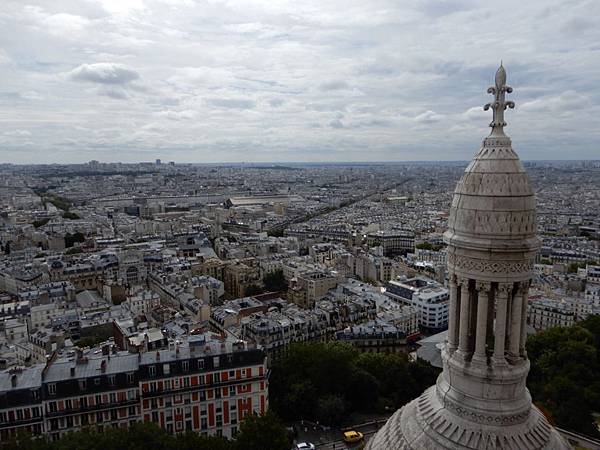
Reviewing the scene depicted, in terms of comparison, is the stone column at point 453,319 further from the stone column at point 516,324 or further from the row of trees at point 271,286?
the row of trees at point 271,286

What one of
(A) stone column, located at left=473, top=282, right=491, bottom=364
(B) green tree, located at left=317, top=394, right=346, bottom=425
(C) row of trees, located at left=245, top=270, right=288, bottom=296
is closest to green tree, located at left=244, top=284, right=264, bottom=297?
(C) row of trees, located at left=245, top=270, right=288, bottom=296

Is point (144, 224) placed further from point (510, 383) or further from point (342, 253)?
point (510, 383)

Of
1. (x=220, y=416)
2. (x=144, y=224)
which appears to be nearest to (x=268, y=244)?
(x=144, y=224)

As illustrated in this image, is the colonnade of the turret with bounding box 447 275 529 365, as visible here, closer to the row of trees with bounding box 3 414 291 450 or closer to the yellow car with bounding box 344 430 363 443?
the row of trees with bounding box 3 414 291 450

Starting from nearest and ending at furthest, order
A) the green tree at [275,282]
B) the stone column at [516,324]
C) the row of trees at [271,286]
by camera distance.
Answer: the stone column at [516,324]
the row of trees at [271,286]
the green tree at [275,282]

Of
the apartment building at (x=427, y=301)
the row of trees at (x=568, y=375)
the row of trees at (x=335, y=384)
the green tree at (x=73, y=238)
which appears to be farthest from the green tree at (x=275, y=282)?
the green tree at (x=73, y=238)

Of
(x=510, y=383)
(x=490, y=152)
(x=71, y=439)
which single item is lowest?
(x=71, y=439)
